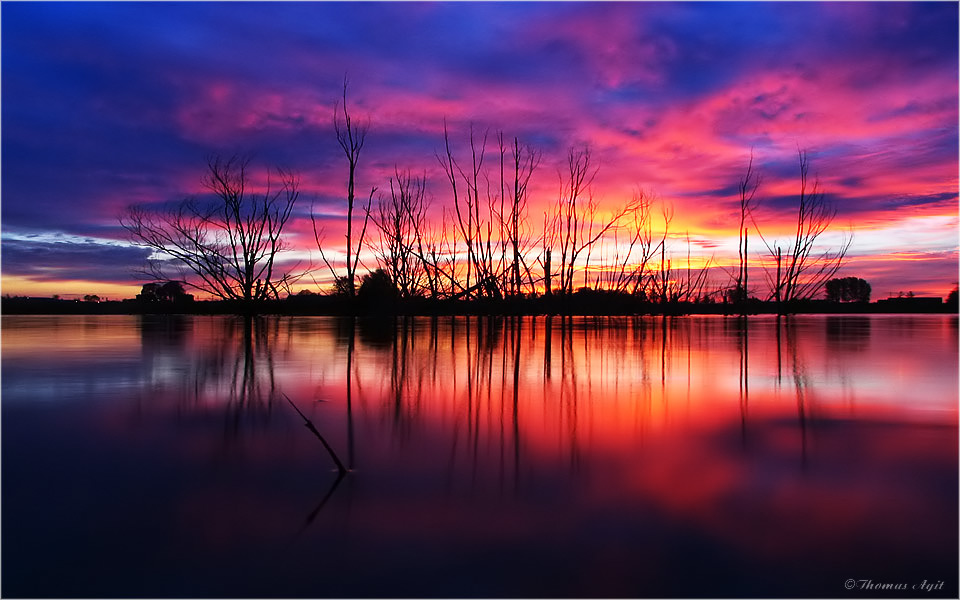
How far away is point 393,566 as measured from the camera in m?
1.47

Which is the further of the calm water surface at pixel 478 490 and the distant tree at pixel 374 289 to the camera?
the distant tree at pixel 374 289

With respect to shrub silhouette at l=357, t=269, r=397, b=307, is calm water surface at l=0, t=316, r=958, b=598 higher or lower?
lower

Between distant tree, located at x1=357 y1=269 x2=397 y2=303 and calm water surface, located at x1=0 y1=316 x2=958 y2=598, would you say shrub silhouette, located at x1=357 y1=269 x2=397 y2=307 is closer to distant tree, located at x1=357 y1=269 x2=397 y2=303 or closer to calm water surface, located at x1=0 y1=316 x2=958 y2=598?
distant tree, located at x1=357 y1=269 x2=397 y2=303

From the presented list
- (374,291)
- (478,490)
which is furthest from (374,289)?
(478,490)

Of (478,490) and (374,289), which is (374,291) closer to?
(374,289)

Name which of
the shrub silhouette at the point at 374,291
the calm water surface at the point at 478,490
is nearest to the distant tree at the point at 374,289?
the shrub silhouette at the point at 374,291

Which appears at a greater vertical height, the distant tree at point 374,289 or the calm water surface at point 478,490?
the distant tree at point 374,289

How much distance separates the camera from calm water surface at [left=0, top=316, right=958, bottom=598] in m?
1.45

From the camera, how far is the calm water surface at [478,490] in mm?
1449

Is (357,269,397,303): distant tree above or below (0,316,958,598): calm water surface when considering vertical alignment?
above

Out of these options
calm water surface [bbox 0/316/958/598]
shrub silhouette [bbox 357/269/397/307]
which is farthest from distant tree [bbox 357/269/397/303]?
calm water surface [bbox 0/316/958/598]

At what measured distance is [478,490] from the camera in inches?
78.6

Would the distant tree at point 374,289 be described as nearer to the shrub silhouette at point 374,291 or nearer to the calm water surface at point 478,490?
the shrub silhouette at point 374,291

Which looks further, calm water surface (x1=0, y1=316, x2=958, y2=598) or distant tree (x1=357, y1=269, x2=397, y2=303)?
distant tree (x1=357, y1=269, x2=397, y2=303)
